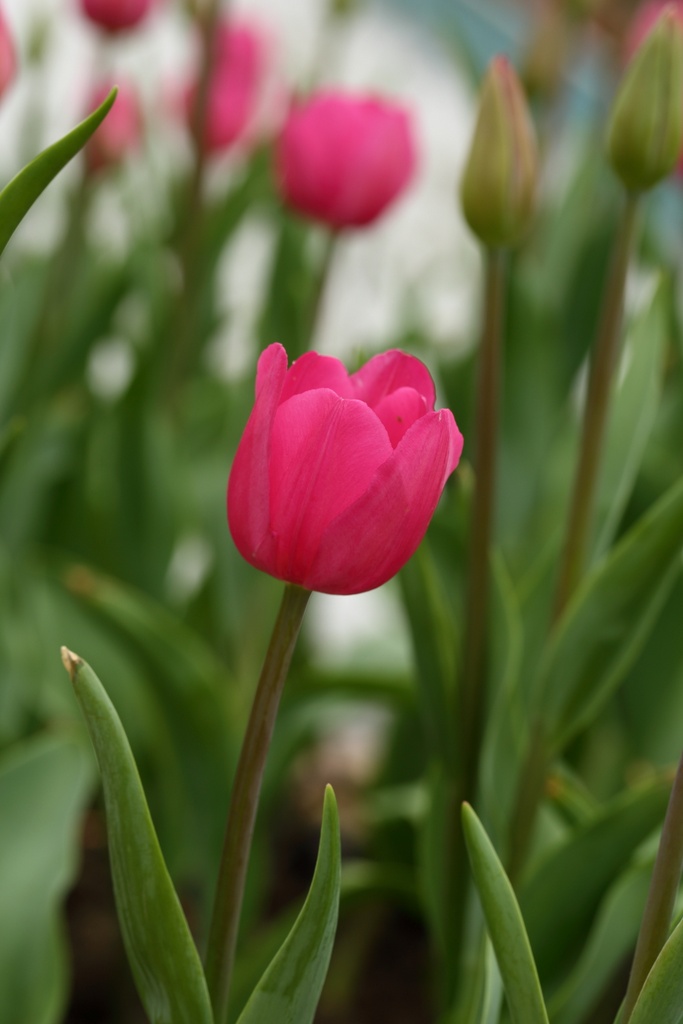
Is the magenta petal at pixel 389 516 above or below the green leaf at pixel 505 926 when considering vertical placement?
above

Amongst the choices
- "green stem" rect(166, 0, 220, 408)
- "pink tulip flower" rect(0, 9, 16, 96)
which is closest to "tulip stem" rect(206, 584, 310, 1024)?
"pink tulip flower" rect(0, 9, 16, 96)

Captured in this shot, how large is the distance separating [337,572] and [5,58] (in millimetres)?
230

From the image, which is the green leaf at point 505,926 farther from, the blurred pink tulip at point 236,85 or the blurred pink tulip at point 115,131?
the blurred pink tulip at point 236,85

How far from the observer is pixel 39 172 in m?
0.30

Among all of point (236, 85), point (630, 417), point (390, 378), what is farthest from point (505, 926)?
point (236, 85)

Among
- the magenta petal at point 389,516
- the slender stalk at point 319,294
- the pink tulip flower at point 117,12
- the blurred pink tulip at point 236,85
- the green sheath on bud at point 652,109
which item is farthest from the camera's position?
the blurred pink tulip at point 236,85

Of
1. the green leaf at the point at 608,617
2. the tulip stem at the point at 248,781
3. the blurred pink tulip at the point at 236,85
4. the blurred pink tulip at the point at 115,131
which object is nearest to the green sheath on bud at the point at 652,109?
the green leaf at the point at 608,617

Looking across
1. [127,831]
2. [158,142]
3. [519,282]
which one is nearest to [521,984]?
[127,831]

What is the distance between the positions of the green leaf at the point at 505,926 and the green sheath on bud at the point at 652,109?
0.74 ft

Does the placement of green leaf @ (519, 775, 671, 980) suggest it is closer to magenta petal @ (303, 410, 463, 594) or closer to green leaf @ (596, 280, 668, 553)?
green leaf @ (596, 280, 668, 553)

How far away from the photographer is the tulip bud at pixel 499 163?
0.42m

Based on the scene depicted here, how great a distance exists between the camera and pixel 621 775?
689 millimetres

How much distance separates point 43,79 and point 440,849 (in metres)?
0.75

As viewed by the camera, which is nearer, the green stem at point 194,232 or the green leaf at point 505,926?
the green leaf at point 505,926
